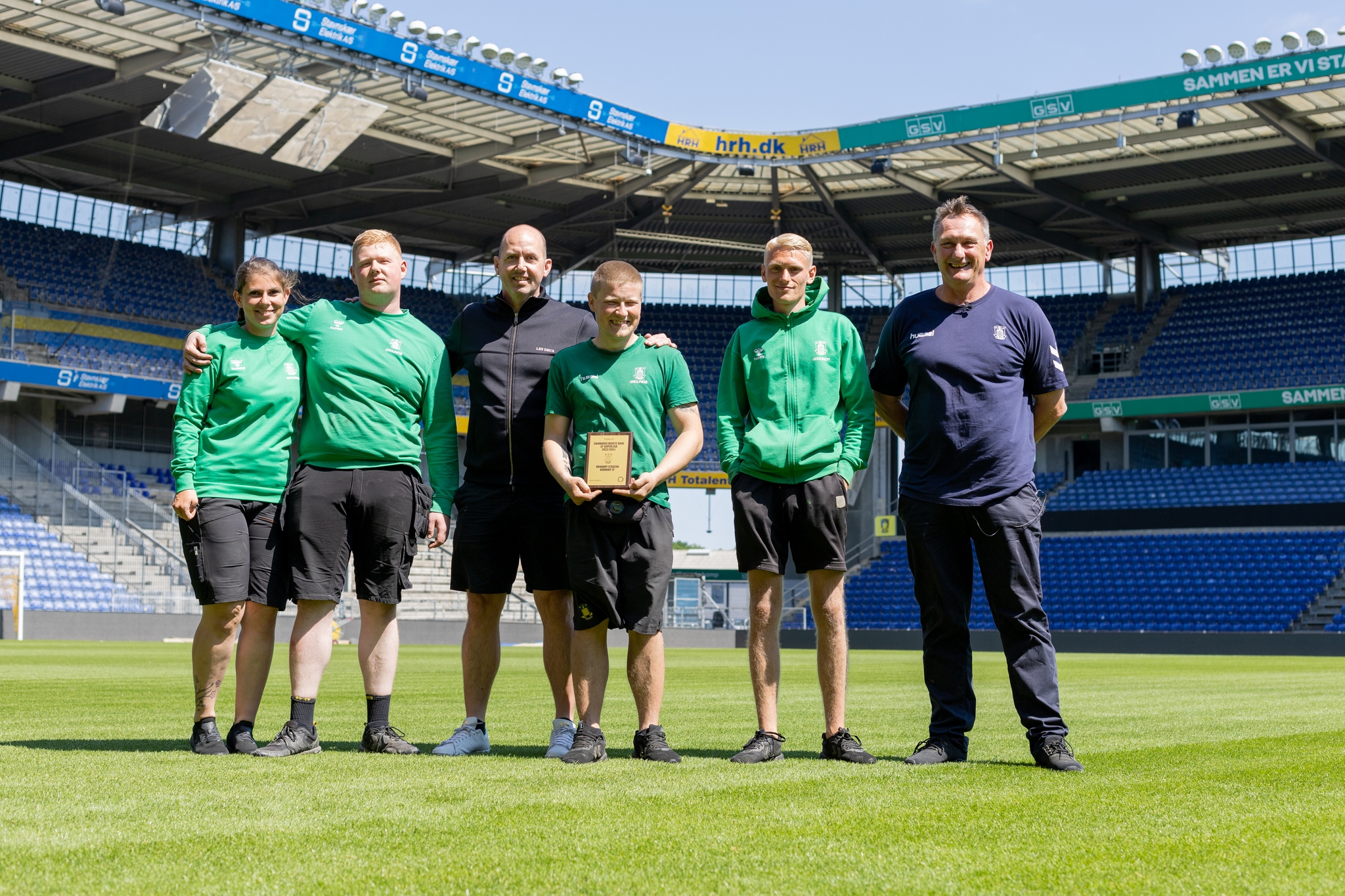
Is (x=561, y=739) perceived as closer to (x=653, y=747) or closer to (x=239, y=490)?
(x=653, y=747)

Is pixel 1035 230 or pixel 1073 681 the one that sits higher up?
pixel 1035 230

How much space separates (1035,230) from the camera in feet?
123

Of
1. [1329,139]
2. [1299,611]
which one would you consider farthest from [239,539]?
[1329,139]

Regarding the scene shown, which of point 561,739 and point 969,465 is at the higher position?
point 969,465

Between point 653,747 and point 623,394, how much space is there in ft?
4.44

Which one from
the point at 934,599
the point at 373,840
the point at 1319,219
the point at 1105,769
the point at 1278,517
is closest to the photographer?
the point at 373,840

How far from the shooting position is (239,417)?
5.40 metres

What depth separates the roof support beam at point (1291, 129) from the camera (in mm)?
28422

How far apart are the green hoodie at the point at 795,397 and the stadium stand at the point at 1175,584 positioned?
2493cm

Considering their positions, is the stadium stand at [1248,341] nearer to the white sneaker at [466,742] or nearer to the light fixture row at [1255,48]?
the light fixture row at [1255,48]

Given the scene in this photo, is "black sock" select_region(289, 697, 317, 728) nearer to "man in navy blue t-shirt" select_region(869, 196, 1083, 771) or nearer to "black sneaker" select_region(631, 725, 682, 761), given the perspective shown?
"black sneaker" select_region(631, 725, 682, 761)

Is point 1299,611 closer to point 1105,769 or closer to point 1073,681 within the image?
point 1073,681

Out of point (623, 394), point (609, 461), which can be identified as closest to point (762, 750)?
point (609, 461)

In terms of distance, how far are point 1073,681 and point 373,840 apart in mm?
10929
